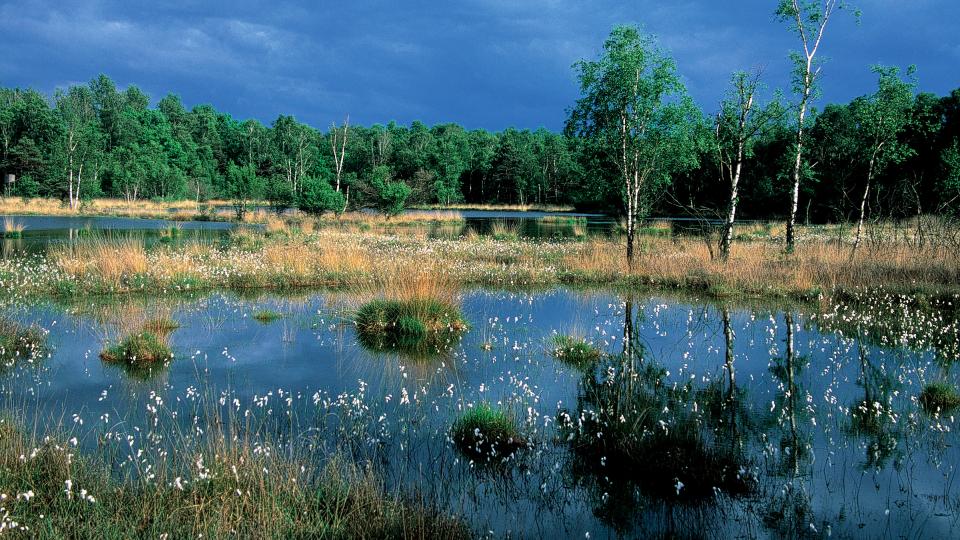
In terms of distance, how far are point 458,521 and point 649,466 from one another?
2343 mm

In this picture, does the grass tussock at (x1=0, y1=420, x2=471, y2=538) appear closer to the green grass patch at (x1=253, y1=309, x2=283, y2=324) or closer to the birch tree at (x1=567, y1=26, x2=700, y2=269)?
the green grass patch at (x1=253, y1=309, x2=283, y2=324)

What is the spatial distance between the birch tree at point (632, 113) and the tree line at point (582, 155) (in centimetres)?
5

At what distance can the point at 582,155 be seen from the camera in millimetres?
25344

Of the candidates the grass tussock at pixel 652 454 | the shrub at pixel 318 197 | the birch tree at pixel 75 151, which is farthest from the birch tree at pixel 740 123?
the birch tree at pixel 75 151

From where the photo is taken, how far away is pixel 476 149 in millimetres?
131750

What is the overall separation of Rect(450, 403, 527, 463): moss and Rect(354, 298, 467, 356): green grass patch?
519 cm

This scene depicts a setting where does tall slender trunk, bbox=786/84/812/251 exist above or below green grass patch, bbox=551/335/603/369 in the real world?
above

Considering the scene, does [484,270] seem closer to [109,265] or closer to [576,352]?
[576,352]

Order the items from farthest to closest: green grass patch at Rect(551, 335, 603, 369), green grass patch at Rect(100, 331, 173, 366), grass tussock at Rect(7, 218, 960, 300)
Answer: grass tussock at Rect(7, 218, 960, 300), green grass patch at Rect(551, 335, 603, 369), green grass patch at Rect(100, 331, 173, 366)

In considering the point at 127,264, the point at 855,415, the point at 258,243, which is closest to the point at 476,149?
the point at 258,243

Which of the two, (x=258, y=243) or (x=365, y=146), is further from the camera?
(x=365, y=146)

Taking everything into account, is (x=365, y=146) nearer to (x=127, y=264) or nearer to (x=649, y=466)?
(x=127, y=264)

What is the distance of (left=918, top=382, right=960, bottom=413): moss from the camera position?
28.5 feet

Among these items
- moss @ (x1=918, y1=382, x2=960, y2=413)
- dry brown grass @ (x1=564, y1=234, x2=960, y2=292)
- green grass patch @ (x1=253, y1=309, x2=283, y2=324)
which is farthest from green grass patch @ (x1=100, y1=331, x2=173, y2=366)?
dry brown grass @ (x1=564, y1=234, x2=960, y2=292)
